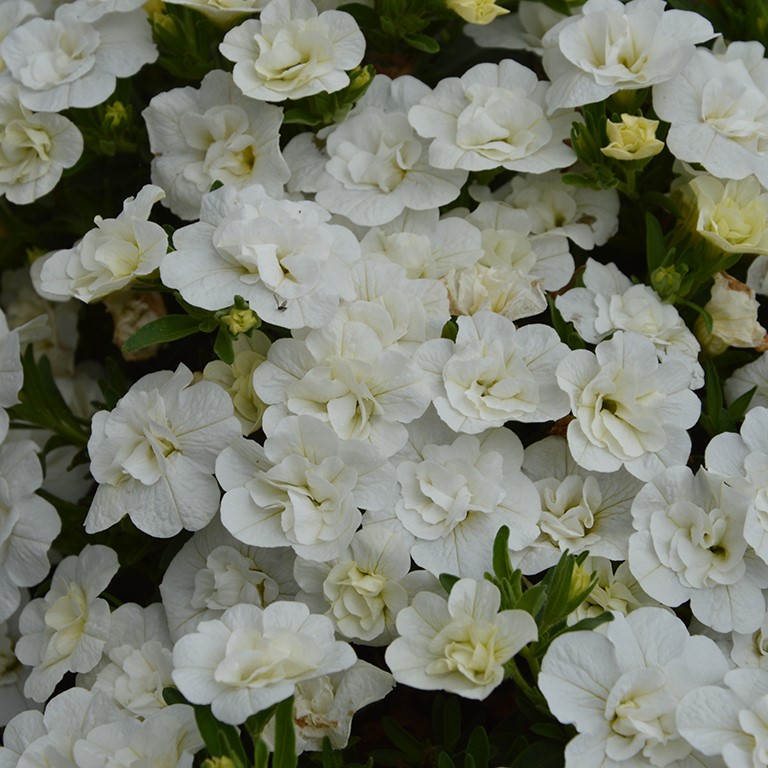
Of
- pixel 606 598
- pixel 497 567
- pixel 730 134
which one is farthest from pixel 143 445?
pixel 730 134

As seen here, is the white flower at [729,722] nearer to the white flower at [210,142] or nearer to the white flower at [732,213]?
the white flower at [732,213]

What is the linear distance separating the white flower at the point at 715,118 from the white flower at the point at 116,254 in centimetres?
63

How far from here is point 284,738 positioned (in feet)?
3.21

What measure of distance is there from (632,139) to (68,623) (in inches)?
35.2

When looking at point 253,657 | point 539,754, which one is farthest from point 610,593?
point 253,657

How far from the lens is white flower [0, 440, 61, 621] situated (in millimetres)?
1247

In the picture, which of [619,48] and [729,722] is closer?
[729,722]

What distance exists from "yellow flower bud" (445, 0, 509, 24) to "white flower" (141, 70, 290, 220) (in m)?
0.28

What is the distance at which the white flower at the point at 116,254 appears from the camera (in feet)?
3.75

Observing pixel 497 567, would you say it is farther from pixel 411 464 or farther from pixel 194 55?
pixel 194 55

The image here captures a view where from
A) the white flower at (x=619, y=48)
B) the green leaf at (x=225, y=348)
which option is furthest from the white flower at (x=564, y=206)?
the green leaf at (x=225, y=348)

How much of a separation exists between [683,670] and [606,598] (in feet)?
0.40

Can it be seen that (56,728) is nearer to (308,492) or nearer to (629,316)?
(308,492)

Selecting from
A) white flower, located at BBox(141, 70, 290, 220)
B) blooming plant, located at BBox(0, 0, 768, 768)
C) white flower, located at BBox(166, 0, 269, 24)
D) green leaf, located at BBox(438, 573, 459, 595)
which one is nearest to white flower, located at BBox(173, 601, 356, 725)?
blooming plant, located at BBox(0, 0, 768, 768)
